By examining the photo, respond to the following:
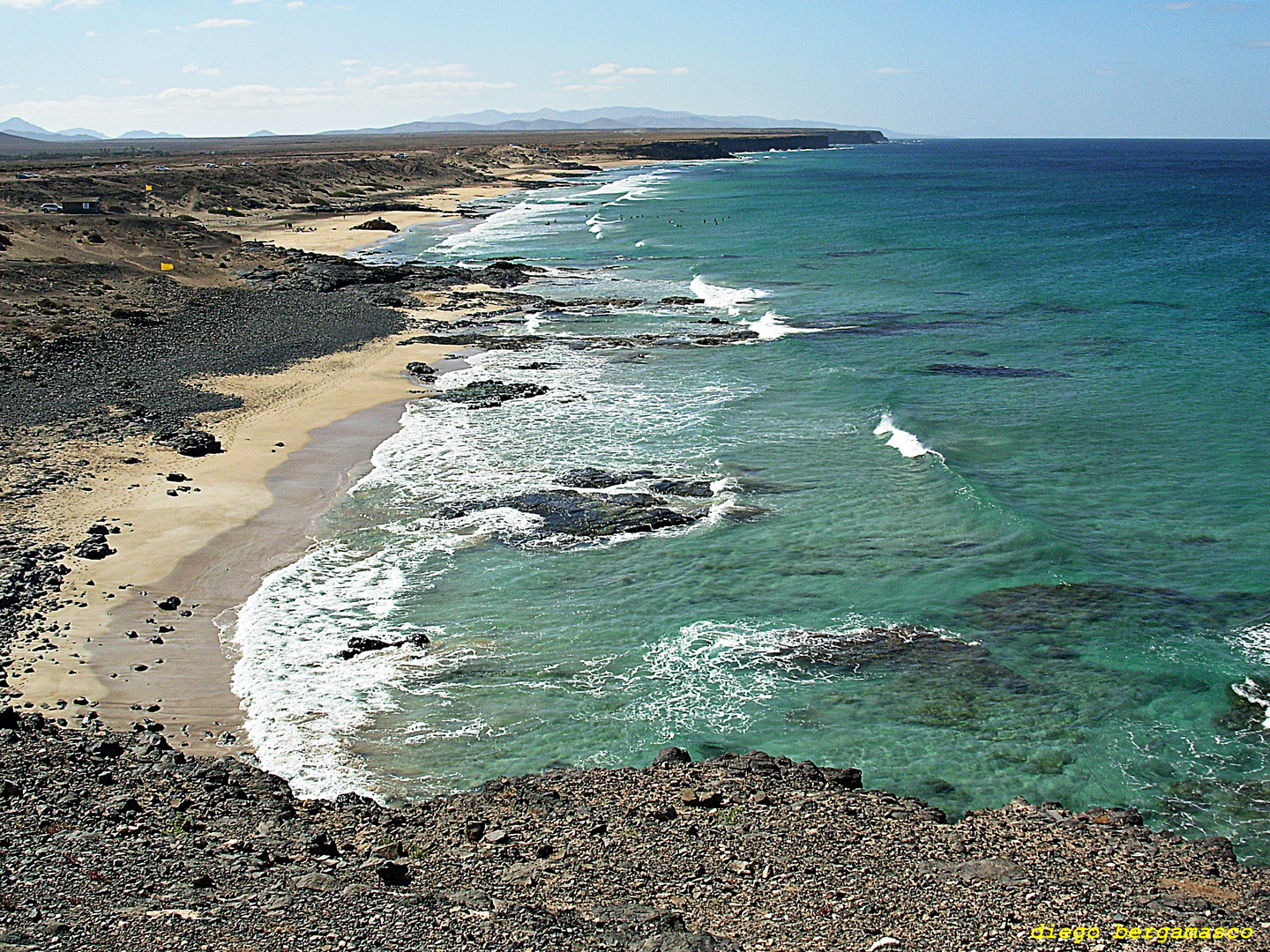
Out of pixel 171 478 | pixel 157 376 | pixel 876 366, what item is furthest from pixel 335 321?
pixel 876 366

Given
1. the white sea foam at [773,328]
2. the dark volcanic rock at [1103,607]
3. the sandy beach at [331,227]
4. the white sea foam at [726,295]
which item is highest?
the sandy beach at [331,227]

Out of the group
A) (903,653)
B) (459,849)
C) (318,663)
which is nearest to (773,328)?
(903,653)

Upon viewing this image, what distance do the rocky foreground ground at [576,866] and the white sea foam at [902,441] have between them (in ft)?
53.7

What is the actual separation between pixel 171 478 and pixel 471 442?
8.71 m

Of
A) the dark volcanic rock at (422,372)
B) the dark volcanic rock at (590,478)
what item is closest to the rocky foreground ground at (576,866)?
the dark volcanic rock at (590,478)

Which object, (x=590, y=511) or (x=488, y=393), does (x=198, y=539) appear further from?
(x=488, y=393)

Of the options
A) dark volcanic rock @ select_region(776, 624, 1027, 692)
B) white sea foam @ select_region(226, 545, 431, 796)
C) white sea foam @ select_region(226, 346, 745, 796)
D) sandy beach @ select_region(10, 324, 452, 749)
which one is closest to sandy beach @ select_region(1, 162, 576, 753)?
sandy beach @ select_region(10, 324, 452, 749)

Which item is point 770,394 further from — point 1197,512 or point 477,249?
point 477,249

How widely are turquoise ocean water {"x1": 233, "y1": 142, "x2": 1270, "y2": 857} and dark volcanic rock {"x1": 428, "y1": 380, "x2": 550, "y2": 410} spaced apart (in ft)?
3.70

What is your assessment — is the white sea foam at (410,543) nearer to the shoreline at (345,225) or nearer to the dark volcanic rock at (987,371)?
the dark volcanic rock at (987,371)

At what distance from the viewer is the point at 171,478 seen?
86.7 feet

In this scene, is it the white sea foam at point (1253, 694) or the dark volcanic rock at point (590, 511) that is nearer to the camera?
the white sea foam at point (1253, 694)

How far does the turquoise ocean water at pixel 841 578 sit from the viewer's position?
15961 mm

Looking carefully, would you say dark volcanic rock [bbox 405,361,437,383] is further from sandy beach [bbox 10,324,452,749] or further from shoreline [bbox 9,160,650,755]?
sandy beach [bbox 10,324,452,749]
